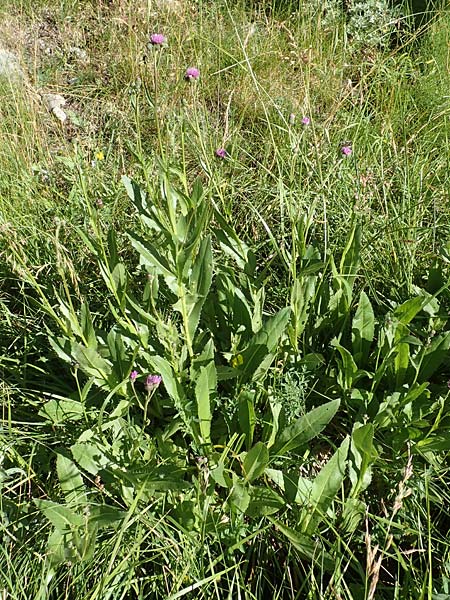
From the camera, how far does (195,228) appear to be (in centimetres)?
154

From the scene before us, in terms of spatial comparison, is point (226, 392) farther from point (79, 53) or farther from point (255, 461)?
point (79, 53)

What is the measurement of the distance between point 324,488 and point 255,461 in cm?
17

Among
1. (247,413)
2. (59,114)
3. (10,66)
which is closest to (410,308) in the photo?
(247,413)

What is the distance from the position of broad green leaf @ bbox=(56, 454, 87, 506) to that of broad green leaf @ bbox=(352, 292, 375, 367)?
0.79m

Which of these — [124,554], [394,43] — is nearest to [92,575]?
[124,554]

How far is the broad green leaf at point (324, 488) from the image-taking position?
54.3 inches

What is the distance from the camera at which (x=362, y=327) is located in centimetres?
172

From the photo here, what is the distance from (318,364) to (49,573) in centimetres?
85

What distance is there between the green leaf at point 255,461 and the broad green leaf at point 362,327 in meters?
0.45

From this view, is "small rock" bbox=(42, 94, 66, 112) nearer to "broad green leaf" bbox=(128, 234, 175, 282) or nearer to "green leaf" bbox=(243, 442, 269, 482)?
"broad green leaf" bbox=(128, 234, 175, 282)

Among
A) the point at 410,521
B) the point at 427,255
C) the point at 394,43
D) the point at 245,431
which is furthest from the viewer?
the point at 394,43

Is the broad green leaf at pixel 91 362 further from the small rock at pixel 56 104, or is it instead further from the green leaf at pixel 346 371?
the small rock at pixel 56 104

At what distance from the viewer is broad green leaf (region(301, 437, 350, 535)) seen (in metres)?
1.38

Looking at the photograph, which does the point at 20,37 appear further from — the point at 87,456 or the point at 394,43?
the point at 87,456
